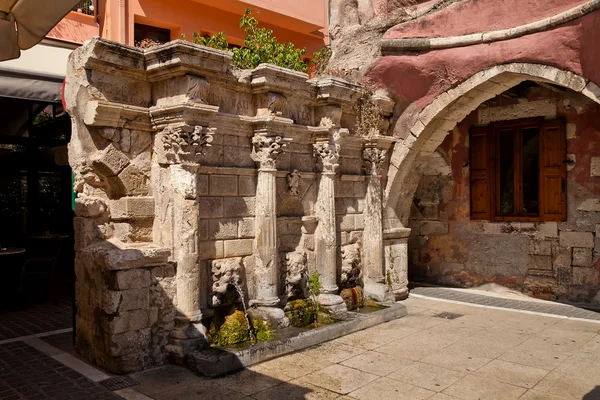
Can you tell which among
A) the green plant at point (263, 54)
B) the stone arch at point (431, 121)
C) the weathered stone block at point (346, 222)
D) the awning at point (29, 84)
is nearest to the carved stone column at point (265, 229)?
the green plant at point (263, 54)

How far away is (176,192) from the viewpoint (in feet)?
17.0

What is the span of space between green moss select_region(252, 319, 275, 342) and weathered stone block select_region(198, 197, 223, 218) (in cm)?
127

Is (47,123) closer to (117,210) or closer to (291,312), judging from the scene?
(117,210)

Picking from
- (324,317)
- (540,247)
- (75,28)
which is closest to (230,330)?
(324,317)

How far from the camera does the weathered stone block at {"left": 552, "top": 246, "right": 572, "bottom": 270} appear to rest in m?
8.28

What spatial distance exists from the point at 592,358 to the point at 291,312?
3.30 m

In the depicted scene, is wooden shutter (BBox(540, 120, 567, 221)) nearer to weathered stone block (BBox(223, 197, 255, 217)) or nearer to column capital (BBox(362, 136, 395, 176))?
column capital (BBox(362, 136, 395, 176))

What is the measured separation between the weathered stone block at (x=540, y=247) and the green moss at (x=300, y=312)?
4278mm

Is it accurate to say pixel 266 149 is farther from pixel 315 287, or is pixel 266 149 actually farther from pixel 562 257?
pixel 562 257

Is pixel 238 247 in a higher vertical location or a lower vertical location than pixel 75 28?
lower

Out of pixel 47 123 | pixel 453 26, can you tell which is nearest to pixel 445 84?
pixel 453 26

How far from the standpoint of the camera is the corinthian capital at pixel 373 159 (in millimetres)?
7707

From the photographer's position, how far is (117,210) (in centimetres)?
518

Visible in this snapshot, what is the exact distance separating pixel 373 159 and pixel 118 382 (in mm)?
4661
